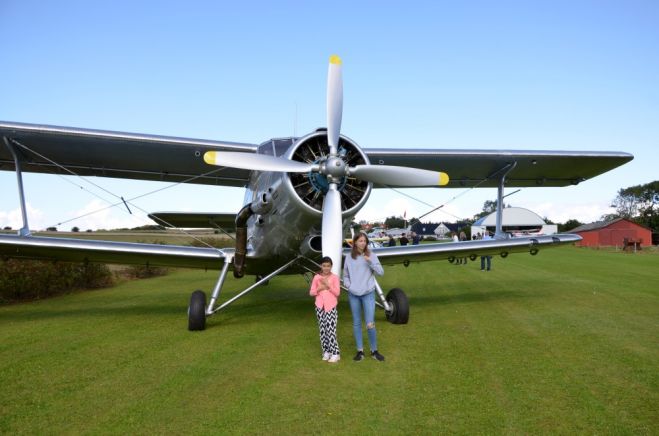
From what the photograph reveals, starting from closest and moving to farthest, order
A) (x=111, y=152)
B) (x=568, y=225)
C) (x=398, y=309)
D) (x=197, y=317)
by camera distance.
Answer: (x=197, y=317) < (x=398, y=309) < (x=111, y=152) < (x=568, y=225)

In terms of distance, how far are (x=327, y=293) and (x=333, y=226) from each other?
0.92 m

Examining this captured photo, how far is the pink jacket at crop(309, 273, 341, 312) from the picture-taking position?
5484 millimetres

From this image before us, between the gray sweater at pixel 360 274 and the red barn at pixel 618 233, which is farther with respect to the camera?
the red barn at pixel 618 233

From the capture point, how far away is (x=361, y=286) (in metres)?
5.52

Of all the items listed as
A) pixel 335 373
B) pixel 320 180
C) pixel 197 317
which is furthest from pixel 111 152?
pixel 335 373

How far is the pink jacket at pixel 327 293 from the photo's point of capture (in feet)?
18.0

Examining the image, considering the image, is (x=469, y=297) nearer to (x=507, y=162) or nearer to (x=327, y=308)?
(x=507, y=162)

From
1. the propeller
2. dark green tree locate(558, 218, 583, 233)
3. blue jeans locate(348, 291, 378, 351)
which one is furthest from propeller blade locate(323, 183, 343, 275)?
dark green tree locate(558, 218, 583, 233)

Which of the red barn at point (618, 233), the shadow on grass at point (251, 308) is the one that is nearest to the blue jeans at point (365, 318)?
the shadow on grass at point (251, 308)

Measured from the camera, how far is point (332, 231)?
19.7 feet

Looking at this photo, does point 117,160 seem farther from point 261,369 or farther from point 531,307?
point 531,307

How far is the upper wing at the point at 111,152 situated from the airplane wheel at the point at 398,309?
3.59m

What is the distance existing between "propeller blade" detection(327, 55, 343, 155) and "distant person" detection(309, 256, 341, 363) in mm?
1646

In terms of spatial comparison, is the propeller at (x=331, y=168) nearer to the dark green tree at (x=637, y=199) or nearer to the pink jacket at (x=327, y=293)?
the pink jacket at (x=327, y=293)
